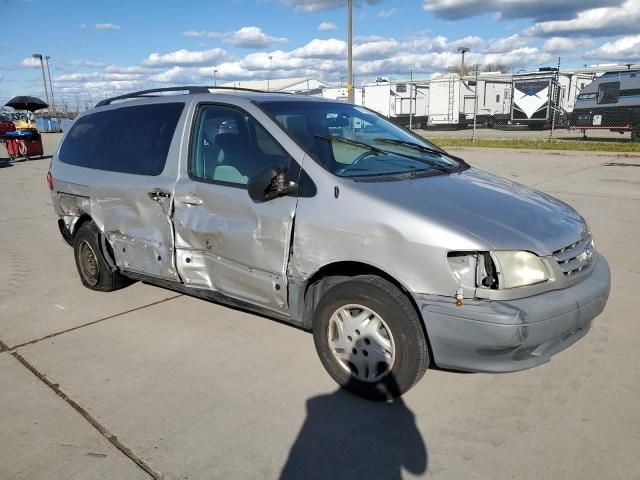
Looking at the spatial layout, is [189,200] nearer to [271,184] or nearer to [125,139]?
[271,184]

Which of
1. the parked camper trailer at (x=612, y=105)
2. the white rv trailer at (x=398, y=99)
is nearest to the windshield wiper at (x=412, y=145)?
the parked camper trailer at (x=612, y=105)

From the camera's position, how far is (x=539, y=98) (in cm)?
2492

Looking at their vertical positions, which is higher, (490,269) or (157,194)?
(157,194)

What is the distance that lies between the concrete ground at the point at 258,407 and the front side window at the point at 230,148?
49.2 inches

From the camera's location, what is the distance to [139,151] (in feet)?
14.0

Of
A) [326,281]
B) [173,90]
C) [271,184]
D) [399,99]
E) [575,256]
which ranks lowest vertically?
[326,281]

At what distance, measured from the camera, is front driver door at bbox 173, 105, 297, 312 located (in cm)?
329

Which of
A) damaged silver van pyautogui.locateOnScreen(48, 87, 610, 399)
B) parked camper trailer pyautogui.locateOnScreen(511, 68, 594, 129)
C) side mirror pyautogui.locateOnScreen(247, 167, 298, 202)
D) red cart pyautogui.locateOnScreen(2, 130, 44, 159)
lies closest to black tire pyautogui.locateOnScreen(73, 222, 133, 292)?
damaged silver van pyautogui.locateOnScreen(48, 87, 610, 399)

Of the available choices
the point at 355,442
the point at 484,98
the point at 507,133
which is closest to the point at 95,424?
the point at 355,442

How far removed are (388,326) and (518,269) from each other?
2.46 ft

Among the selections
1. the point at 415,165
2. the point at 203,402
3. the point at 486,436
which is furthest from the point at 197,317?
the point at 486,436

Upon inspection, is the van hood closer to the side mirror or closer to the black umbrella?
the side mirror

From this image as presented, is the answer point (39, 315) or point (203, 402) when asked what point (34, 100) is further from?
point (203, 402)

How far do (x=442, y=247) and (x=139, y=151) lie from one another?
278 centimetres
